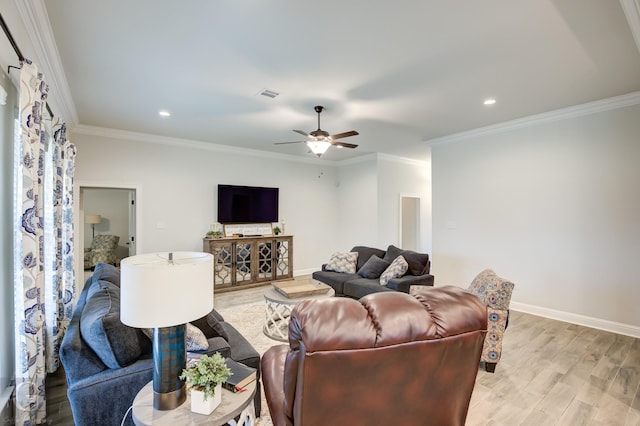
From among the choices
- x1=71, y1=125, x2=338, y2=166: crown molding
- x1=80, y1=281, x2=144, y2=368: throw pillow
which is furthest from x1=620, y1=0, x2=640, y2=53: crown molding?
x1=71, y1=125, x2=338, y2=166: crown molding

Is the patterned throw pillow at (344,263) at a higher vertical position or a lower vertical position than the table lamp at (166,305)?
lower

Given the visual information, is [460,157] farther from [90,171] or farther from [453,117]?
[90,171]

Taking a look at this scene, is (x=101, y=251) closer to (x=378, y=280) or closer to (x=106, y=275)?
(x=106, y=275)

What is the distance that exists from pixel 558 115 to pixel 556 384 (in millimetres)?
3509

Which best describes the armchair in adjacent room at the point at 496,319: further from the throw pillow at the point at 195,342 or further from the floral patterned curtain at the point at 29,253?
the floral patterned curtain at the point at 29,253

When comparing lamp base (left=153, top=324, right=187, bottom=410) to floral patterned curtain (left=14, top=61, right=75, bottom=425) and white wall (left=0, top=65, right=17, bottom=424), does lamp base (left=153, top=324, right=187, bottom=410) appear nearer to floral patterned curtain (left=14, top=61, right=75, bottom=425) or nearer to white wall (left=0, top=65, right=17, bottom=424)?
floral patterned curtain (left=14, top=61, right=75, bottom=425)

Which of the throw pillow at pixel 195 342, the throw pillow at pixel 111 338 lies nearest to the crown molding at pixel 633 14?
the throw pillow at pixel 195 342

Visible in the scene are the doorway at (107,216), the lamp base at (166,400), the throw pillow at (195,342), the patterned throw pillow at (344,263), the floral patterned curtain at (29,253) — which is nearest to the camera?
the lamp base at (166,400)

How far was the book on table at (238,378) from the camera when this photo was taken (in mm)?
1535

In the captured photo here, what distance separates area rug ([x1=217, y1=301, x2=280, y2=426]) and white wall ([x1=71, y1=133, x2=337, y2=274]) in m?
2.01

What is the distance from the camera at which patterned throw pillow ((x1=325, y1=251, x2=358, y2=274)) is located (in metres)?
5.14

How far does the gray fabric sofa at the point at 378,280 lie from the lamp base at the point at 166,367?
10.1 ft

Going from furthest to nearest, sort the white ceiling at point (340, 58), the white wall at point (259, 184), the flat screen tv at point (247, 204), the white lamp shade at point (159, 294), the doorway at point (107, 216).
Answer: the doorway at point (107, 216) → the flat screen tv at point (247, 204) → the white wall at point (259, 184) → the white ceiling at point (340, 58) → the white lamp shade at point (159, 294)

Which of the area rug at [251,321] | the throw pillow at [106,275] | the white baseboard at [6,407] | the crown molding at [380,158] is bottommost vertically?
the area rug at [251,321]
